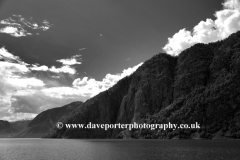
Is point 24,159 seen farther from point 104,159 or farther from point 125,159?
point 125,159

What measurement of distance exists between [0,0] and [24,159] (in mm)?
63889

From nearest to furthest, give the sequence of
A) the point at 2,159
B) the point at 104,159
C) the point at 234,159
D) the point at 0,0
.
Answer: the point at 0,0 < the point at 234,159 < the point at 104,159 < the point at 2,159

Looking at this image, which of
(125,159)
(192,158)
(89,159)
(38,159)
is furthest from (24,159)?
(192,158)

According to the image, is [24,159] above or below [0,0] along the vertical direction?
below

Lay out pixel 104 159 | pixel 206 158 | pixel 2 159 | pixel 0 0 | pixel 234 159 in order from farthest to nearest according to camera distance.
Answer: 1. pixel 2 159
2. pixel 104 159
3. pixel 206 158
4. pixel 234 159
5. pixel 0 0

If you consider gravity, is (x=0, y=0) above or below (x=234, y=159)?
above

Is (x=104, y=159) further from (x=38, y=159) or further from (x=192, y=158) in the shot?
(x=192, y=158)

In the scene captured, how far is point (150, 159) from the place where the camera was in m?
72.0

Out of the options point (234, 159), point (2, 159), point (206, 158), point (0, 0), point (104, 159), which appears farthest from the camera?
→ point (2, 159)

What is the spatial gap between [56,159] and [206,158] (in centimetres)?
4403

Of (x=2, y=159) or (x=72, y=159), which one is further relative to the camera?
(x=2, y=159)

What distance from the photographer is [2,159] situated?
83.2 meters

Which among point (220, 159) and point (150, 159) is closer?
point (220, 159)

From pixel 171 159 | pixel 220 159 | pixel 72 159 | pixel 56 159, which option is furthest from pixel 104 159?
pixel 220 159
